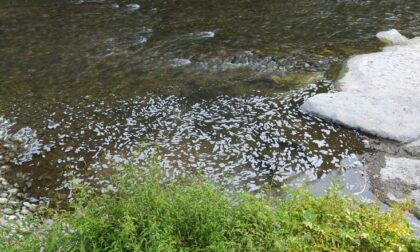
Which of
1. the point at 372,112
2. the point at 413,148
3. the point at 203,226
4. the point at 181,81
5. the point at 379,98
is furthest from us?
the point at 181,81

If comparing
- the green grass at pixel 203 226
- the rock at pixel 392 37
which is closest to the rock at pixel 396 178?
the green grass at pixel 203 226

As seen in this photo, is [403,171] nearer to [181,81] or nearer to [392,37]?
[181,81]

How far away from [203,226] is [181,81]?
3579mm

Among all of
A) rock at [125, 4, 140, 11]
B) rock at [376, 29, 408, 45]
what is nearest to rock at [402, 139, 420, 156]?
rock at [376, 29, 408, 45]

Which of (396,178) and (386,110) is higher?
(386,110)

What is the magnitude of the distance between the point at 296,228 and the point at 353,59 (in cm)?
421

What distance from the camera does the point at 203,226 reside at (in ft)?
10.8

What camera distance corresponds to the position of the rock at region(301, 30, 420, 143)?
5316 millimetres

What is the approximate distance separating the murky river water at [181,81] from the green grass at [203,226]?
0.75 m

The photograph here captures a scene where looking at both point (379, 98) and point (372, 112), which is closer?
point (372, 112)

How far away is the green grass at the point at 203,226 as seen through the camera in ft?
10.5

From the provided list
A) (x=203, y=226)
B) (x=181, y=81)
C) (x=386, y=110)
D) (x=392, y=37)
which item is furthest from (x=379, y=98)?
(x=203, y=226)

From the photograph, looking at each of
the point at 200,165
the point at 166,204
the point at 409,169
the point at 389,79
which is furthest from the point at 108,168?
the point at 389,79

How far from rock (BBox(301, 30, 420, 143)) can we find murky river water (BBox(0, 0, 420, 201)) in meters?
0.21
